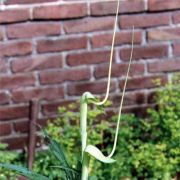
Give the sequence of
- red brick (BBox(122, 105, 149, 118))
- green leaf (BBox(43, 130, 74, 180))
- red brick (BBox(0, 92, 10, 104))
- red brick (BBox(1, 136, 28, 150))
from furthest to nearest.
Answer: red brick (BBox(122, 105, 149, 118))
red brick (BBox(1, 136, 28, 150))
red brick (BBox(0, 92, 10, 104))
green leaf (BBox(43, 130, 74, 180))

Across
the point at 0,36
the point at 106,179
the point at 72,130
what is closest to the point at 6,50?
the point at 0,36

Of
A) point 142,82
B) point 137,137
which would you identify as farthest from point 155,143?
point 142,82

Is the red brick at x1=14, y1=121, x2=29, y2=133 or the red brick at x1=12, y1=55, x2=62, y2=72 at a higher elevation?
the red brick at x1=12, y1=55, x2=62, y2=72

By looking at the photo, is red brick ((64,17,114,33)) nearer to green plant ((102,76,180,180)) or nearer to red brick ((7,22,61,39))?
red brick ((7,22,61,39))

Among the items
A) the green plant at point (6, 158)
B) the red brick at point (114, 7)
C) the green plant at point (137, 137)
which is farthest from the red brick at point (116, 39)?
the green plant at point (6, 158)

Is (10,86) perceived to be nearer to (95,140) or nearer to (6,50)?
(6,50)

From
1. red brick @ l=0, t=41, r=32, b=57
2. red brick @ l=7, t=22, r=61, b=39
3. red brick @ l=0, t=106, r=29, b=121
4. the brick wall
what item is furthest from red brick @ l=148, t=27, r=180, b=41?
red brick @ l=0, t=106, r=29, b=121
